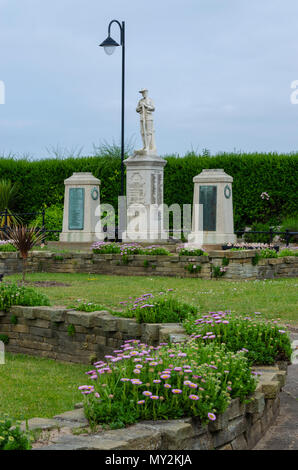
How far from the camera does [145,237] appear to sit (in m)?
17.9

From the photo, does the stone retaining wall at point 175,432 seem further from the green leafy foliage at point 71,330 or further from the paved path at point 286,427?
the green leafy foliage at point 71,330

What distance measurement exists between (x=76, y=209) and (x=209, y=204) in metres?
4.44

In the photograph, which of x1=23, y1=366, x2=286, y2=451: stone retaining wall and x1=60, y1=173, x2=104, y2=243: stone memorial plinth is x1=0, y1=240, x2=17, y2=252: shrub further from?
x1=23, y1=366, x2=286, y2=451: stone retaining wall

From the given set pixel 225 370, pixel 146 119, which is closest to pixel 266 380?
pixel 225 370

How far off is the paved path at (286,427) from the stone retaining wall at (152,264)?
776 centimetres

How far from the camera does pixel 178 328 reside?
6199 mm

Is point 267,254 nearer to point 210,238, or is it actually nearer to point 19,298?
point 210,238

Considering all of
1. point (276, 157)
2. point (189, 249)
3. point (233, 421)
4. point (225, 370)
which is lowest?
point (233, 421)

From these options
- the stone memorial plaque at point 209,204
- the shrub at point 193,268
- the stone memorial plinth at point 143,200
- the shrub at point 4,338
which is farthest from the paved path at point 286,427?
the stone memorial plinth at point 143,200

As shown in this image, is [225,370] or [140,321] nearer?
[225,370]

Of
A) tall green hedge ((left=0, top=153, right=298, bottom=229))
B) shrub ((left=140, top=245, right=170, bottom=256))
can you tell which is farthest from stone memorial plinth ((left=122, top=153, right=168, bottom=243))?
tall green hedge ((left=0, top=153, right=298, bottom=229))

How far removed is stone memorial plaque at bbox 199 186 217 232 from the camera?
16453mm
